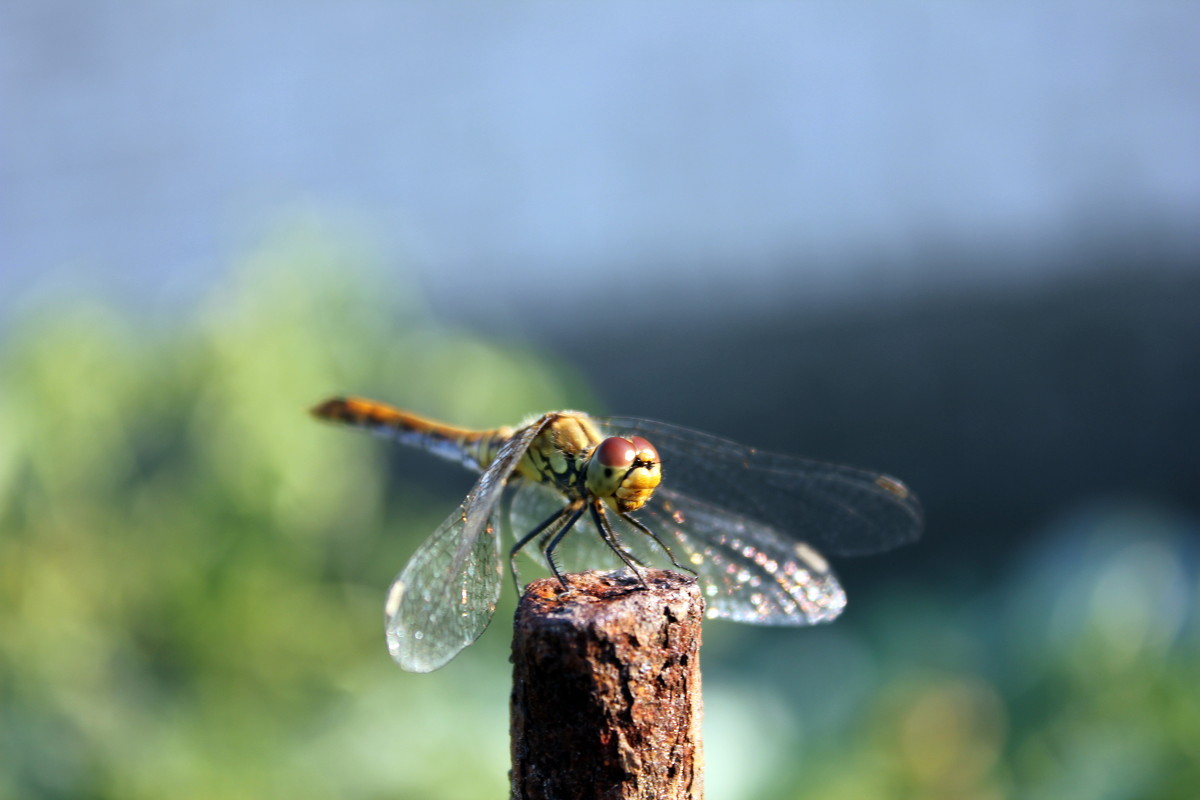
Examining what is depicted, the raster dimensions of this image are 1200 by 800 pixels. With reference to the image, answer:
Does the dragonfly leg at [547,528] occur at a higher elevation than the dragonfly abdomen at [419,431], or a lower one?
lower

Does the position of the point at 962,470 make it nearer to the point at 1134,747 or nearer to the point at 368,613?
the point at 1134,747

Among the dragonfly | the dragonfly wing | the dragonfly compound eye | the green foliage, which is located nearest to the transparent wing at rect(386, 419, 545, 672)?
the dragonfly

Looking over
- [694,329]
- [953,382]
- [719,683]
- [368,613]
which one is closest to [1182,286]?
[953,382]

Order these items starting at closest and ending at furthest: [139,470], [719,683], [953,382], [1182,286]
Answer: [139,470], [719,683], [1182,286], [953,382]

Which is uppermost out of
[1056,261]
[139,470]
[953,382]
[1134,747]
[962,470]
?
[1056,261]

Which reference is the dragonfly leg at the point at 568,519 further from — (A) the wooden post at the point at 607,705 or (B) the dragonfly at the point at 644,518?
(A) the wooden post at the point at 607,705

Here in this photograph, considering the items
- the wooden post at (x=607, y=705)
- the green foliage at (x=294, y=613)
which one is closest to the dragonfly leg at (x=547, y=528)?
the wooden post at (x=607, y=705)

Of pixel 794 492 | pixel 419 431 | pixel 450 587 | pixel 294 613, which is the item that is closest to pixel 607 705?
pixel 450 587

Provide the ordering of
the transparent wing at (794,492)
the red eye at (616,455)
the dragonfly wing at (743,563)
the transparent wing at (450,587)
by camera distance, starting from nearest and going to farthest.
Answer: the transparent wing at (450,587)
the red eye at (616,455)
the dragonfly wing at (743,563)
the transparent wing at (794,492)
